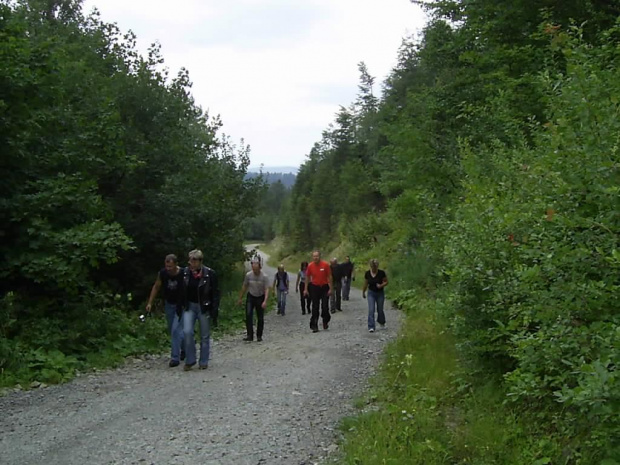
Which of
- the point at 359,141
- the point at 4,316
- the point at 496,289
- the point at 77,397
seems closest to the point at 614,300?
the point at 496,289

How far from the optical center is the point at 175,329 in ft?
33.1

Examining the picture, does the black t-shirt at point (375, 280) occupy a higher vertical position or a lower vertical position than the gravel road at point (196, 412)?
higher

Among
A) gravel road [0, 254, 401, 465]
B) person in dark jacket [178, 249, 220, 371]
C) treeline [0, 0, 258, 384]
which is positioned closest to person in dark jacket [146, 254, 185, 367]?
person in dark jacket [178, 249, 220, 371]

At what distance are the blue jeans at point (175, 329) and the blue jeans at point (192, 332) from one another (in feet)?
0.68

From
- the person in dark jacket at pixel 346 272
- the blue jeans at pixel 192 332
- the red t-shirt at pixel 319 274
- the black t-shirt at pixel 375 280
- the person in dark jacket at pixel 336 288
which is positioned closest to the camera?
the blue jeans at pixel 192 332

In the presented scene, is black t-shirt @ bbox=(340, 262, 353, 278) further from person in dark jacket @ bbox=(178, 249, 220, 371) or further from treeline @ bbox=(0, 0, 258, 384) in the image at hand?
person in dark jacket @ bbox=(178, 249, 220, 371)

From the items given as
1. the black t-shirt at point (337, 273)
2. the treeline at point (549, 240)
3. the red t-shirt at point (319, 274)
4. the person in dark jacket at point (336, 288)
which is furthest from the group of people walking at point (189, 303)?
the black t-shirt at point (337, 273)

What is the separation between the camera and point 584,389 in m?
3.53

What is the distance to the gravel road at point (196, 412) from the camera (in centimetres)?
571

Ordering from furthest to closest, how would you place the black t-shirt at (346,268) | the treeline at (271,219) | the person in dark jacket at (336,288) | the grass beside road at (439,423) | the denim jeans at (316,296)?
the treeline at (271,219), the black t-shirt at (346,268), the person in dark jacket at (336,288), the denim jeans at (316,296), the grass beside road at (439,423)

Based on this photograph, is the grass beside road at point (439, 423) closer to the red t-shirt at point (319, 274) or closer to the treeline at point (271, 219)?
the red t-shirt at point (319, 274)

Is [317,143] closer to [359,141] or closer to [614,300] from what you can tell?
[359,141]

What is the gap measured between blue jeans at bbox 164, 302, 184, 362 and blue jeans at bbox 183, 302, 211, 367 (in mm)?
208

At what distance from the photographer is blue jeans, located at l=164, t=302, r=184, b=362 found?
10.1m
